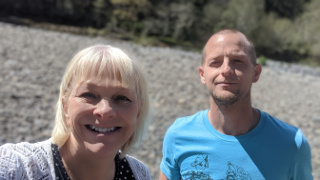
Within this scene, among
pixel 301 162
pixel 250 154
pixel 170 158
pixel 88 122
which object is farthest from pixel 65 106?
pixel 301 162

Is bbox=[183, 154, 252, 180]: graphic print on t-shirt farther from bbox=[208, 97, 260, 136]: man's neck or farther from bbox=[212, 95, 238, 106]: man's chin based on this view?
bbox=[212, 95, 238, 106]: man's chin

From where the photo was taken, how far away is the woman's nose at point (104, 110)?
5.64 feet

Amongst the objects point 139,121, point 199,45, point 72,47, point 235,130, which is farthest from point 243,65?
point 199,45

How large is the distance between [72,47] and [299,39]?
78.8 feet

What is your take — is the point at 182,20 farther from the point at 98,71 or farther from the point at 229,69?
the point at 98,71

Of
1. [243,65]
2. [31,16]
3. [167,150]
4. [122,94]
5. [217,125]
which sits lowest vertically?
[31,16]

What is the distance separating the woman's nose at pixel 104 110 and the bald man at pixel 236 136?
688mm

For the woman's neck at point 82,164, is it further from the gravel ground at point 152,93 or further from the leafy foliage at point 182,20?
the leafy foliage at point 182,20

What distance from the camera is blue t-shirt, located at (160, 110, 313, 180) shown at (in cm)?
213

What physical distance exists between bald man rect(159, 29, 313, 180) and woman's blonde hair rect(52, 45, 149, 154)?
1.66 feet

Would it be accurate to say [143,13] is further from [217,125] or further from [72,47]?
[217,125]

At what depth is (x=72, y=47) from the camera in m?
16.8

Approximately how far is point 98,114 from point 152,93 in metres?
9.90

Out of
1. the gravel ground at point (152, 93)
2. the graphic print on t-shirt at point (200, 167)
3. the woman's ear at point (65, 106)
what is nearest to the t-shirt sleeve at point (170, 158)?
the graphic print on t-shirt at point (200, 167)
